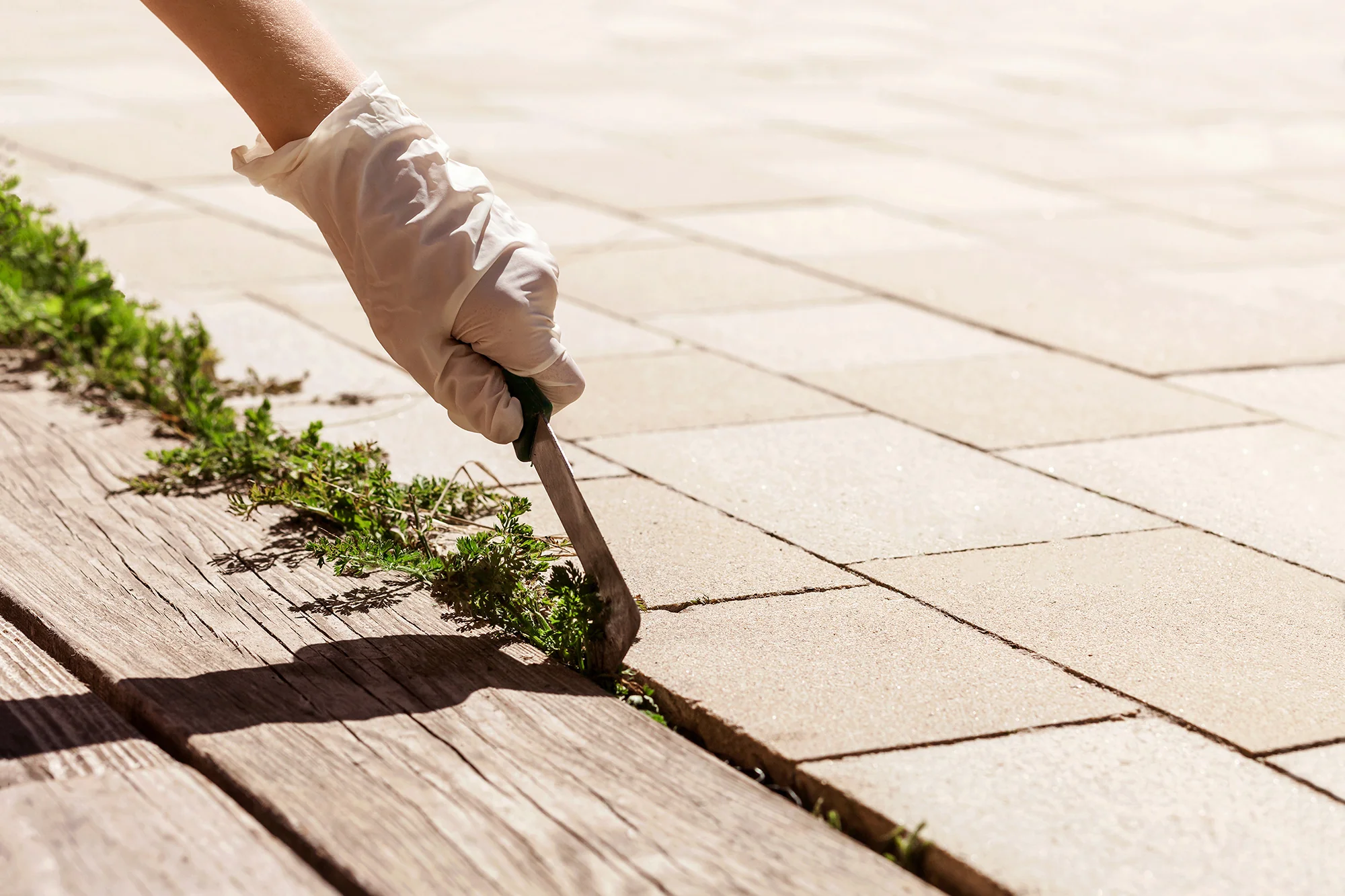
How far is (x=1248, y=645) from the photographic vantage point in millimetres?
2820

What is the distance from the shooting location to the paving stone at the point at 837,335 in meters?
5.00

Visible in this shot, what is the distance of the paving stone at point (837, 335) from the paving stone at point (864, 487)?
70cm

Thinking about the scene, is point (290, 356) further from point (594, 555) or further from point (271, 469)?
point (594, 555)

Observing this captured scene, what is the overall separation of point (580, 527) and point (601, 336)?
101 inches

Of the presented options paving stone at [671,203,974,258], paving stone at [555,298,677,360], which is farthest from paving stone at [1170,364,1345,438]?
paving stone at [671,203,974,258]

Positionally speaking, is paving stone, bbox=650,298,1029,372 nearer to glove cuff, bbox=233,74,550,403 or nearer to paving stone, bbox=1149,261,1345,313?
paving stone, bbox=1149,261,1345,313

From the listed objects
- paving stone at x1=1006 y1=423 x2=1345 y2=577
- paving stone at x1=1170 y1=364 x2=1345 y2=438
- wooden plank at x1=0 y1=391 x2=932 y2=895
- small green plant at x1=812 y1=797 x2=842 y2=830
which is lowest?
paving stone at x1=1170 y1=364 x2=1345 y2=438

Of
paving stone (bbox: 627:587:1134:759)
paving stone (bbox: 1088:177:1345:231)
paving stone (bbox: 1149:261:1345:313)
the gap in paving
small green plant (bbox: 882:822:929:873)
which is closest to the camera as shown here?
small green plant (bbox: 882:822:929:873)

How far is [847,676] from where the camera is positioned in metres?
2.59

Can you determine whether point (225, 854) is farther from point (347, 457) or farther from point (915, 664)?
point (347, 457)

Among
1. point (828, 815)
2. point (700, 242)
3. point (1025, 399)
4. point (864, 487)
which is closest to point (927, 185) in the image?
point (700, 242)

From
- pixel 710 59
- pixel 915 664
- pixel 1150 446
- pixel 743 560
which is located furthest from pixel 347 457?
pixel 710 59

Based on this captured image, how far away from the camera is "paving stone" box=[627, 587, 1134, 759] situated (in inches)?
95.0

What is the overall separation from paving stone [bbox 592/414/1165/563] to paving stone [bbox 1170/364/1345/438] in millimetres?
1084
